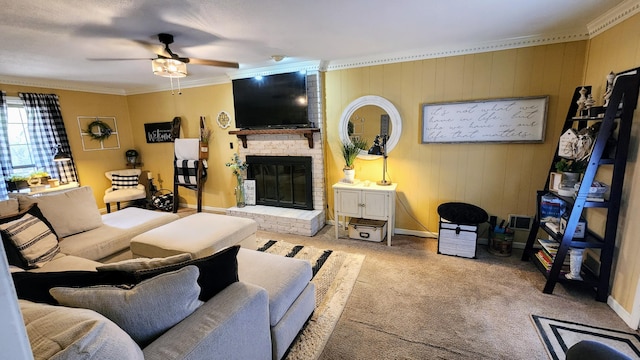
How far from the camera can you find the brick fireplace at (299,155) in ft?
12.2

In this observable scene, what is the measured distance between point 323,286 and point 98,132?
504 cm

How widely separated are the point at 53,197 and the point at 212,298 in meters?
2.41

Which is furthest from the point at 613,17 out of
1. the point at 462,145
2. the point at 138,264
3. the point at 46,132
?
the point at 46,132

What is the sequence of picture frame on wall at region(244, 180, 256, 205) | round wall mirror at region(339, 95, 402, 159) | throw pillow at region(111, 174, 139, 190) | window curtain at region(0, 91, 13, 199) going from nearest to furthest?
1. round wall mirror at region(339, 95, 402, 159)
2. window curtain at region(0, 91, 13, 199)
3. picture frame on wall at region(244, 180, 256, 205)
4. throw pillow at region(111, 174, 139, 190)

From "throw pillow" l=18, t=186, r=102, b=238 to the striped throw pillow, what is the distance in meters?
0.31

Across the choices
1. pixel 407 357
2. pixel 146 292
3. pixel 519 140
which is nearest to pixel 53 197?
pixel 146 292

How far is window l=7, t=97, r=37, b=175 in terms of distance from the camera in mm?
4016

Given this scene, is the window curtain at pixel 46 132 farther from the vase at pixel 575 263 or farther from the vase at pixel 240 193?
the vase at pixel 575 263

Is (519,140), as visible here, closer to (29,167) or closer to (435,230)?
(435,230)

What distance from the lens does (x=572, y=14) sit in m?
2.22

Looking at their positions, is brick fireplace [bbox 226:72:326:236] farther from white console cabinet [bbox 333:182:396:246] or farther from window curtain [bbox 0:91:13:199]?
window curtain [bbox 0:91:13:199]

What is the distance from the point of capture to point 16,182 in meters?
3.88

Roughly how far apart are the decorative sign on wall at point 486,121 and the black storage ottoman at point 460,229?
0.81 metres

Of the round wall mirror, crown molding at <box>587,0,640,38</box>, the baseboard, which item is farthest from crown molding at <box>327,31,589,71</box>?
the baseboard
